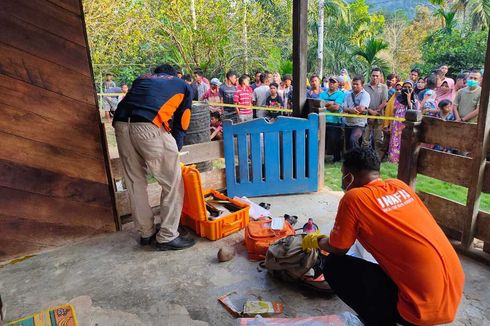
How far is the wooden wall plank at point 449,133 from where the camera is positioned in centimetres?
314

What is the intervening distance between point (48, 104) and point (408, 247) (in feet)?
10.2

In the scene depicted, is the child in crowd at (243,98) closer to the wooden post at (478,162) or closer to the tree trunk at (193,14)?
the wooden post at (478,162)

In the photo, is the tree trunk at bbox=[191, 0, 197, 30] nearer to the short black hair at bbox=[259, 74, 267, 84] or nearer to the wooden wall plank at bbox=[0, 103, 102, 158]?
the short black hair at bbox=[259, 74, 267, 84]

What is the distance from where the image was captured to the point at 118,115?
3.36 m

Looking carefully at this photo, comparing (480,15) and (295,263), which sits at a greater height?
(480,15)

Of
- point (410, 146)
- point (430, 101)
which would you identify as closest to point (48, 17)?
point (410, 146)

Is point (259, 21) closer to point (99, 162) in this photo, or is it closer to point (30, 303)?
point (99, 162)

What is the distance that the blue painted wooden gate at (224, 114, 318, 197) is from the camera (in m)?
4.56

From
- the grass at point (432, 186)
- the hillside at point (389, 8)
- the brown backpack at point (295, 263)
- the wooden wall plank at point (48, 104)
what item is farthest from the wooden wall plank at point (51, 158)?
the hillside at point (389, 8)

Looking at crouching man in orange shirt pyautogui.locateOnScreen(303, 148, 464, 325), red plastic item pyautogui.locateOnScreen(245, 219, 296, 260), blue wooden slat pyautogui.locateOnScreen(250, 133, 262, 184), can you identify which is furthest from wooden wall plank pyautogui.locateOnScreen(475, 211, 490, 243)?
blue wooden slat pyautogui.locateOnScreen(250, 133, 262, 184)

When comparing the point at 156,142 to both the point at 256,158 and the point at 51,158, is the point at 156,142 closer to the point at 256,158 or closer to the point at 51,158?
the point at 51,158

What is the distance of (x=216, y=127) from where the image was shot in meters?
7.18

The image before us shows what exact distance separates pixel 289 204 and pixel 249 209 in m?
0.73

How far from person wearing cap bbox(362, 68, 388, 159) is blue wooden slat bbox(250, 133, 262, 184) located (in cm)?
297
